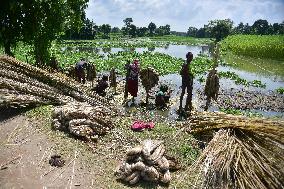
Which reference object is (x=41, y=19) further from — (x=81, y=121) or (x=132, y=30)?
(x=132, y=30)

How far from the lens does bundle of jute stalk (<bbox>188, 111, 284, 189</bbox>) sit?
16.8ft

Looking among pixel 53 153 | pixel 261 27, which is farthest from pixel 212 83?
pixel 261 27

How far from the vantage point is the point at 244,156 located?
5.46 m

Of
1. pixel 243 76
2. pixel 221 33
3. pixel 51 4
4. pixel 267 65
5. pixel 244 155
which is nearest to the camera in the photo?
pixel 244 155

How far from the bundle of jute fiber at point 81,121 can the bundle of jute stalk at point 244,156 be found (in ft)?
8.11

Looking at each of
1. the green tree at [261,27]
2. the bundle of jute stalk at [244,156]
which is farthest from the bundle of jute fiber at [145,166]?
the green tree at [261,27]

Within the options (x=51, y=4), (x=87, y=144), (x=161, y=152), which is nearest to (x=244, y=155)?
(x=161, y=152)

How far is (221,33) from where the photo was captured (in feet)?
246

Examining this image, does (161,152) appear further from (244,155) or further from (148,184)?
(244,155)

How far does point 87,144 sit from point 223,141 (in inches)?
108

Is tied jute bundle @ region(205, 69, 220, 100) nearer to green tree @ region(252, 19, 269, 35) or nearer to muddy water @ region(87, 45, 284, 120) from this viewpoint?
muddy water @ region(87, 45, 284, 120)

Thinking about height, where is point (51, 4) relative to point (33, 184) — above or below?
above

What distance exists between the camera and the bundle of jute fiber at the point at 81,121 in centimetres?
724

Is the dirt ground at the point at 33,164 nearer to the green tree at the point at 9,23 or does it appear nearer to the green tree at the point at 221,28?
the green tree at the point at 9,23
